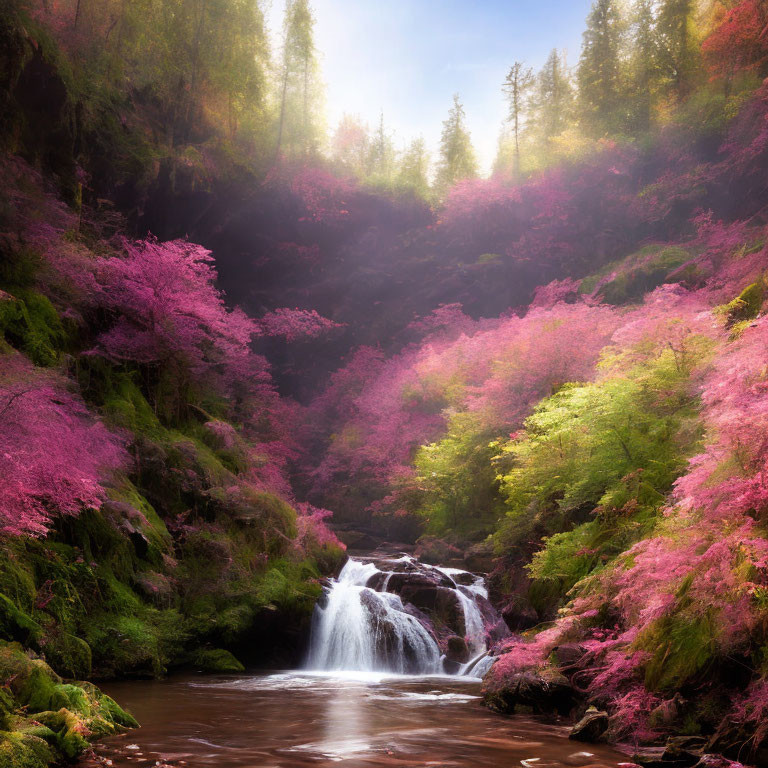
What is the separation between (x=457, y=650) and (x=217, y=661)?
531cm

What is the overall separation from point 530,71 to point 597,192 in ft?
36.2

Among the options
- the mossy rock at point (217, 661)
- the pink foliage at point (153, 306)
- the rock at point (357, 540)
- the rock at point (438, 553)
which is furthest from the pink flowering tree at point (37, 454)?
the rock at point (357, 540)

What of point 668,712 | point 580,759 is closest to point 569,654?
point 668,712

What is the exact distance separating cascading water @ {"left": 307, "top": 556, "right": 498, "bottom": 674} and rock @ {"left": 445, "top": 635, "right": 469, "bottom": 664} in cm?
14

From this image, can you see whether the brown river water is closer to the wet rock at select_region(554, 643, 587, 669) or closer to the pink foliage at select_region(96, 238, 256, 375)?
the wet rock at select_region(554, 643, 587, 669)

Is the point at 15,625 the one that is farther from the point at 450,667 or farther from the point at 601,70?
the point at 601,70

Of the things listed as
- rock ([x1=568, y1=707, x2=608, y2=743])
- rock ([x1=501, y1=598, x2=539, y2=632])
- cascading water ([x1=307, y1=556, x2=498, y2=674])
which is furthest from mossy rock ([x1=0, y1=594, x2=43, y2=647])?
rock ([x1=501, y1=598, x2=539, y2=632])

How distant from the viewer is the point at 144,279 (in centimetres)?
1384

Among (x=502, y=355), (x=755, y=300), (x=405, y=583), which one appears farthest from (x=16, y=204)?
(x=755, y=300)

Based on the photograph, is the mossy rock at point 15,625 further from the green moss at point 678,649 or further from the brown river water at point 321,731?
the green moss at point 678,649

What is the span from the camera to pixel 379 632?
13.4m

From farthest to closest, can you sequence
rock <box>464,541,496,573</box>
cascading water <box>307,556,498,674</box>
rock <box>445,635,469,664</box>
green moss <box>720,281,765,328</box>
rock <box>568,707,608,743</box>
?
rock <box>464,541,496,573</box>, rock <box>445,635,469,664</box>, cascading water <box>307,556,498,674</box>, green moss <box>720,281,765,328</box>, rock <box>568,707,608,743</box>

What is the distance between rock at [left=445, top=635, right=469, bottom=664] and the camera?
13.1 metres

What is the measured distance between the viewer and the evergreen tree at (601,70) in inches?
1209
